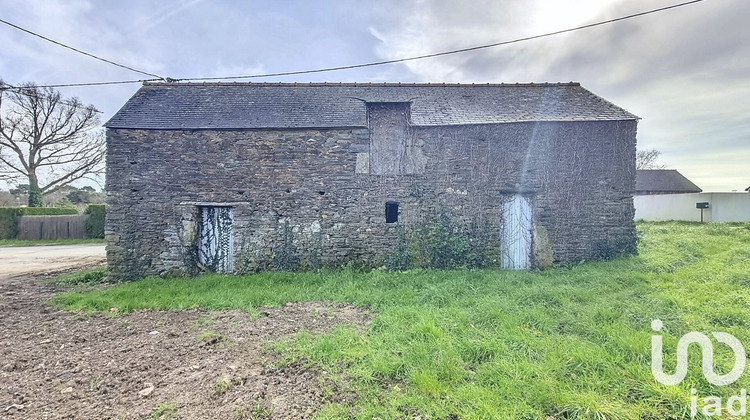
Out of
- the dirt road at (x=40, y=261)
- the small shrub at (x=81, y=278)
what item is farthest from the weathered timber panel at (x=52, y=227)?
the small shrub at (x=81, y=278)

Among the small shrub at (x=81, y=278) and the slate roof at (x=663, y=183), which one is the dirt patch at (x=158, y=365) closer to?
the small shrub at (x=81, y=278)

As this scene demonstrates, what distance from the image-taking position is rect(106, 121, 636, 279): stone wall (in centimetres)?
871

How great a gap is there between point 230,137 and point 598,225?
1039 cm

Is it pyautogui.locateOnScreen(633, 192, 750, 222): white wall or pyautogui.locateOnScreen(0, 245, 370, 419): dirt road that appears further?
pyautogui.locateOnScreen(633, 192, 750, 222): white wall

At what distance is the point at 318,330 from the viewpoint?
A: 4914 millimetres

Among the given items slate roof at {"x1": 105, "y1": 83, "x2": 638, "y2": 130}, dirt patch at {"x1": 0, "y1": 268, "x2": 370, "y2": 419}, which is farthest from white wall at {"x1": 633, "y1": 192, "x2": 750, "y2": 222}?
dirt patch at {"x1": 0, "y1": 268, "x2": 370, "y2": 419}

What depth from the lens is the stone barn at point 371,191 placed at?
28.6ft

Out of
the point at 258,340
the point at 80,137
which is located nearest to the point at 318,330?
the point at 258,340

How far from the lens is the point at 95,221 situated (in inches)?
764

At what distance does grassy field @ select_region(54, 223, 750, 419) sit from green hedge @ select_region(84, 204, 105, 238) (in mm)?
15584

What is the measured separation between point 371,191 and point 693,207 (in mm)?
21920

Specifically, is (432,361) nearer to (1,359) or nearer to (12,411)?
(12,411)

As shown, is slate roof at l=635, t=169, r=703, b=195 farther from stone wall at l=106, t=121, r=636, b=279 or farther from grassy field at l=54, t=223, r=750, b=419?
stone wall at l=106, t=121, r=636, b=279

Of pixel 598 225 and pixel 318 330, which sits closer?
pixel 318 330
